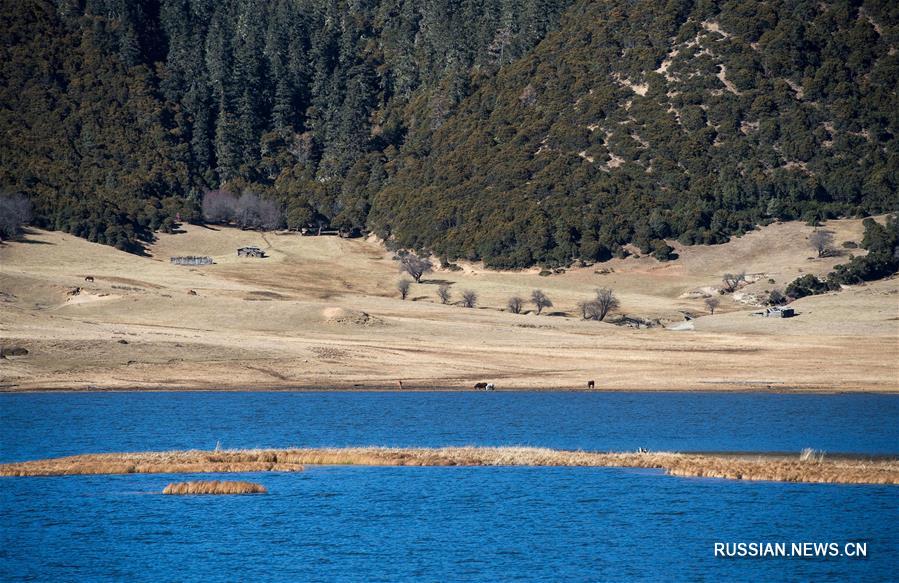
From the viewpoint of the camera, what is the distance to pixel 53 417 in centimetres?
6550

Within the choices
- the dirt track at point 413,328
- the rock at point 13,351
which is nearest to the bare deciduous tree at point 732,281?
the dirt track at point 413,328

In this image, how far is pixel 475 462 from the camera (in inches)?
1955

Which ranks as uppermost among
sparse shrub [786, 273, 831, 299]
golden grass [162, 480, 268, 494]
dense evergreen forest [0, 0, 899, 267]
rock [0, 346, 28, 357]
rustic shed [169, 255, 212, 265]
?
dense evergreen forest [0, 0, 899, 267]

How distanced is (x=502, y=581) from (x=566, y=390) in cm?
4769

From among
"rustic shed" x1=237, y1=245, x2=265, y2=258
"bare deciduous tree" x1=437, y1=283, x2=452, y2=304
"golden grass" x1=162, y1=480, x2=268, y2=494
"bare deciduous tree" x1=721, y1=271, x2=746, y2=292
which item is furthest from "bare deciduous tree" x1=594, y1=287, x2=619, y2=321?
"golden grass" x1=162, y1=480, x2=268, y2=494

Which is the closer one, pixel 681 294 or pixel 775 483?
pixel 775 483

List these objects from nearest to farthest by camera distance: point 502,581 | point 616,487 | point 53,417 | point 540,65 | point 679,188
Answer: point 502,581 → point 616,487 → point 53,417 → point 679,188 → point 540,65

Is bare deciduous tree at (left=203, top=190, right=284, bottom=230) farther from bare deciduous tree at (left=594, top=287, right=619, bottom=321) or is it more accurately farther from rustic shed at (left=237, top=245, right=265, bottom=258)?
bare deciduous tree at (left=594, top=287, right=619, bottom=321)

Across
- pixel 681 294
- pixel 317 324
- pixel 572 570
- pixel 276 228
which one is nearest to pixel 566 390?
pixel 317 324

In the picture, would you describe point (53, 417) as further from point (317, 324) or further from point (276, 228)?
point (276, 228)

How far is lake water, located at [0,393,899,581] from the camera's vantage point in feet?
114

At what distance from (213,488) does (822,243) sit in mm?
115950

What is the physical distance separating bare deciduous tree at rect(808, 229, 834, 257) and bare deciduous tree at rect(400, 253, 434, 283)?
4899 cm

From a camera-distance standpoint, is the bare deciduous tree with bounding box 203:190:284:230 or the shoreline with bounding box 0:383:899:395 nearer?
the shoreline with bounding box 0:383:899:395
